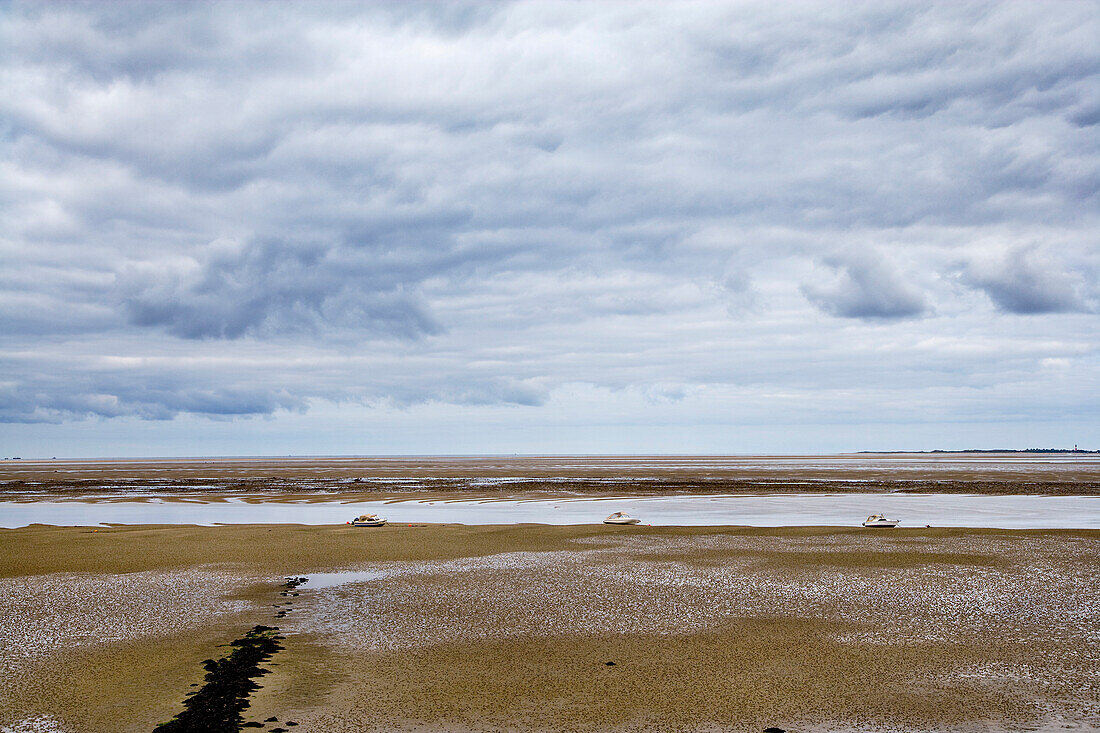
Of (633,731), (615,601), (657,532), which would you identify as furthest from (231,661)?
(657,532)

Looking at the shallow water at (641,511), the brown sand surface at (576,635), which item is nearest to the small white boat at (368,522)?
the shallow water at (641,511)

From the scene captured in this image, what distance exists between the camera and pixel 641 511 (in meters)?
39.9

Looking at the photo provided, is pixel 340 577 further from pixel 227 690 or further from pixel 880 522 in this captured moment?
pixel 880 522

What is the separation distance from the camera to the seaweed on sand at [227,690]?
8.38 m

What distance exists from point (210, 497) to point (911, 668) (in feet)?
175

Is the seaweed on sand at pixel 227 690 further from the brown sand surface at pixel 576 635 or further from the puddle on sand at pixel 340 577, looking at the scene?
the puddle on sand at pixel 340 577

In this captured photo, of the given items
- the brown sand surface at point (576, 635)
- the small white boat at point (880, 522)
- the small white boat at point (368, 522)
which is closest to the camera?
the brown sand surface at point (576, 635)

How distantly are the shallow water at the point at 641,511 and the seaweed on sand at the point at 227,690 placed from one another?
18236 mm

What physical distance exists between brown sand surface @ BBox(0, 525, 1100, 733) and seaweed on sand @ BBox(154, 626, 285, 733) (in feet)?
0.98

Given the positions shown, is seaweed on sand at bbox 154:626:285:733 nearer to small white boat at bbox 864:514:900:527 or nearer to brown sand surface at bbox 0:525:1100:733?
brown sand surface at bbox 0:525:1100:733

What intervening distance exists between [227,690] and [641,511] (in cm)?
3191

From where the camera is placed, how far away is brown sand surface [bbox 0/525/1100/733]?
9.05 metres

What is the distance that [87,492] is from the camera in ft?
201

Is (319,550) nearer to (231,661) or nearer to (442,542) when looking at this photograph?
(442,542)
